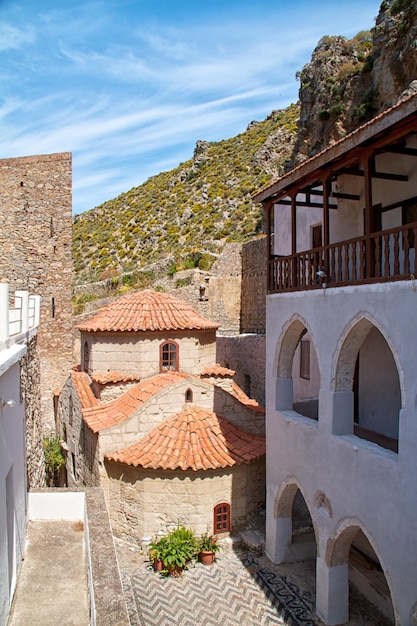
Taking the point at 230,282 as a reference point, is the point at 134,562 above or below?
below

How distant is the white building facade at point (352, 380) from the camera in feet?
24.3

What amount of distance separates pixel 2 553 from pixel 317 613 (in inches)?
271

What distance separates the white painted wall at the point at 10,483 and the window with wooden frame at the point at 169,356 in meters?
7.13

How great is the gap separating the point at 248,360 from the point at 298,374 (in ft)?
23.5

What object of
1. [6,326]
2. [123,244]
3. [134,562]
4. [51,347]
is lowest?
[134,562]

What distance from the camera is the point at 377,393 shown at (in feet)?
37.2

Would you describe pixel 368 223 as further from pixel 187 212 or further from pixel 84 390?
pixel 187 212

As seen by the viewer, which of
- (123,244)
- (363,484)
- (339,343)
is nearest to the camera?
(363,484)

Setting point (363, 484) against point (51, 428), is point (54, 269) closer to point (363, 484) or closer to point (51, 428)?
point (51, 428)

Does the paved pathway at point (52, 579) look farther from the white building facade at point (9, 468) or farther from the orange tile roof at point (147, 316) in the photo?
the orange tile roof at point (147, 316)

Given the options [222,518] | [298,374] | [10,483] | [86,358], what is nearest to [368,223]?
[10,483]

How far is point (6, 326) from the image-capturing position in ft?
22.0

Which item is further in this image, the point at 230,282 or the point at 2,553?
the point at 230,282

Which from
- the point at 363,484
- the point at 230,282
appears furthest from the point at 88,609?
the point at 230,282
